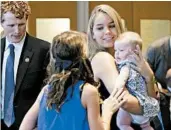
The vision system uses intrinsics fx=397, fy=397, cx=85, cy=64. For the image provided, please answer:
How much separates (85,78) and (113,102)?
231 millimetres

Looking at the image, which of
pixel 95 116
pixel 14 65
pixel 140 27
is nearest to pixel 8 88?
pixel 14 65

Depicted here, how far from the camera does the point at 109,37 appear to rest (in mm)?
2115

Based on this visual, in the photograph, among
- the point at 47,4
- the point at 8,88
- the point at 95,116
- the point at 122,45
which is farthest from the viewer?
the point at 47,4

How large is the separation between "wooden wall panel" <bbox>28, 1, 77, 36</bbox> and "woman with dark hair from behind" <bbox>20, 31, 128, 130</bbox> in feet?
6.93

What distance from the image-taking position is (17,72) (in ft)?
7.86

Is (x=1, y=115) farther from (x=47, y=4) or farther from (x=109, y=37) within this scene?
(x=47, y=4)

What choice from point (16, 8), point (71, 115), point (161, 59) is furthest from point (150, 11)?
point (71, 115)

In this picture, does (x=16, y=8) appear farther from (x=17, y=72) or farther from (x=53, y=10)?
(x=53, y=10)

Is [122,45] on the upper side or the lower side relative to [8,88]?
upper

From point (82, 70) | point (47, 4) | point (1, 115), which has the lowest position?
point (1, 115)

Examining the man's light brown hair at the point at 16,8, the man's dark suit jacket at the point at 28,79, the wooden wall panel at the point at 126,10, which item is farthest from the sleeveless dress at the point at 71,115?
the wooden wall panel at the point at 126,10

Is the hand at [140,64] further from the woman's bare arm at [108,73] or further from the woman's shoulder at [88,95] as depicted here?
the woman's shoulder at [88,95]

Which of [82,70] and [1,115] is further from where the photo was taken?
[1,115]

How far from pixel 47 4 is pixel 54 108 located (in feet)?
7.71
